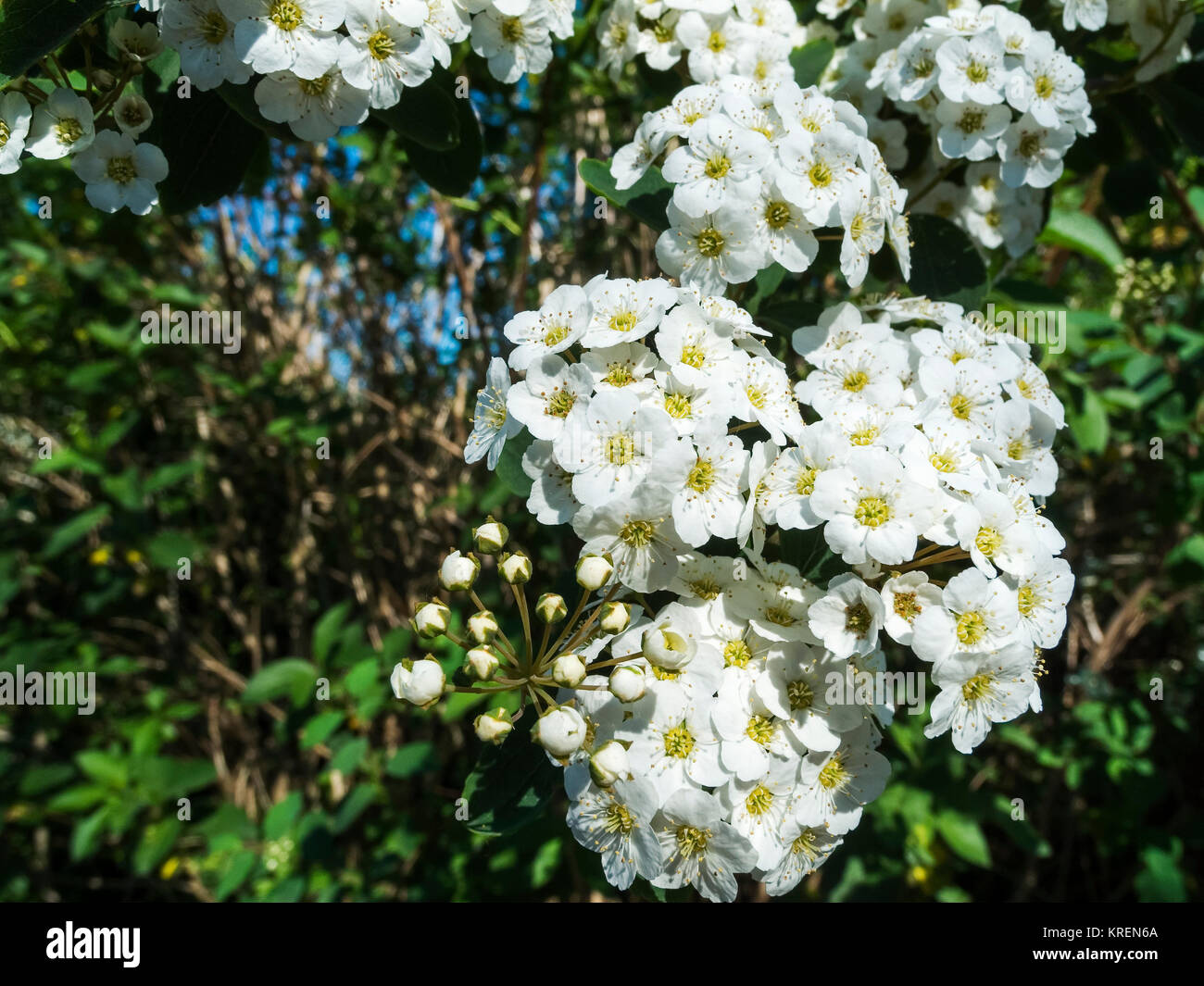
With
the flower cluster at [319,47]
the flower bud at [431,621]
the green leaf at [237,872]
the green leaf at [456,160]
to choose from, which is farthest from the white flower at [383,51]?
the green leaf at [237,872]

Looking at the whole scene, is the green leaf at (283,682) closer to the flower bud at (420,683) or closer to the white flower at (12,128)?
the flower bud at (420,683)

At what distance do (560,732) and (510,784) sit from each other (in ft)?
0.80

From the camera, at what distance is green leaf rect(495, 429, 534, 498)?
4.15 ft

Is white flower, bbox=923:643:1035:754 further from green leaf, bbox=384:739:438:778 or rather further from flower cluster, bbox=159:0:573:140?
green leaf, bbox=384:739:438:778

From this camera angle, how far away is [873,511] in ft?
3.57

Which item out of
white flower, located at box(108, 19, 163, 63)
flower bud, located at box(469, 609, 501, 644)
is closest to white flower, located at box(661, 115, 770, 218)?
flower bud, located at box(469, 609, 501, 644)

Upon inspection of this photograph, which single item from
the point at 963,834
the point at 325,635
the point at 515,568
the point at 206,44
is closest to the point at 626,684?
the point at 515,568

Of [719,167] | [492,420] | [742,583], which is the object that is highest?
[719,167]

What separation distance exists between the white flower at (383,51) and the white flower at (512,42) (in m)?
0.21

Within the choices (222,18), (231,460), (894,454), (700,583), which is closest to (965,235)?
(894,454)

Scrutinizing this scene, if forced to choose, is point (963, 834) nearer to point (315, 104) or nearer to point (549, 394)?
point (549, 394)

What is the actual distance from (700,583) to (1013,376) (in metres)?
0.60

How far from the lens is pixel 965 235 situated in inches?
65.1

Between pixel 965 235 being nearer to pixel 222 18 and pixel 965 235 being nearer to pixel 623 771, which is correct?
pixel 623 771
